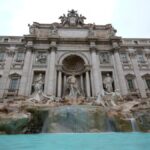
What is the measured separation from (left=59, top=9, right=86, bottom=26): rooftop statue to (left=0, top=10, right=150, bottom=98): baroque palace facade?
0.26m

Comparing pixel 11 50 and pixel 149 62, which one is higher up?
pixel 11 50

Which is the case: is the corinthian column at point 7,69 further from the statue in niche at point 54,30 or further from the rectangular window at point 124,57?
the rectangular window at point 124,57

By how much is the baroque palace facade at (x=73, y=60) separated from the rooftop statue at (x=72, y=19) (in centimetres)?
26

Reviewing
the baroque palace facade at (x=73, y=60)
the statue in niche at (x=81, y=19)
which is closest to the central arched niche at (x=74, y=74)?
the baroque palace facade at (x=73, y=60)

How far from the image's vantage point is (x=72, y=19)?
25.5m

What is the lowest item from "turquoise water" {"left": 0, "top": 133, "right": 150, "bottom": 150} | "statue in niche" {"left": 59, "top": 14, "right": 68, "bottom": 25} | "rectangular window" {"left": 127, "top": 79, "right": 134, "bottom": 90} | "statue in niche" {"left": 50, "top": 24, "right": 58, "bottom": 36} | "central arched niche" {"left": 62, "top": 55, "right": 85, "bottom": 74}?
"turquoise water" {"left": 0, "top": 133, "right": 150, "bottom": 150}

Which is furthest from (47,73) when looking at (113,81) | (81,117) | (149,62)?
(149,62)

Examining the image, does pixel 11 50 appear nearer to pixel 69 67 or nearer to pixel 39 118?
pixel 69 67

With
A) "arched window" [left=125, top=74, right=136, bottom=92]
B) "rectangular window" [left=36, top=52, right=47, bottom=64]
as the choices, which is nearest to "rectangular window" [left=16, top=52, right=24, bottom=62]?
"rectangular window" [left=36, top=52, right=47, bottom=64]

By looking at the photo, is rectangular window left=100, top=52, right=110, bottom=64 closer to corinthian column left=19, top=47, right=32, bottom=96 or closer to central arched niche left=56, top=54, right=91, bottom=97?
central arched niche left=56, top=54, right=91, bottom=97

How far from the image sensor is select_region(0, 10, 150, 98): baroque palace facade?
19.0m

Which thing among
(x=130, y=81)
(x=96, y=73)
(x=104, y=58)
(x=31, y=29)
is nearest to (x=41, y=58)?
(x=31, y=29)

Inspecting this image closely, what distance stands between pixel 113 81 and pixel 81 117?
11697mm

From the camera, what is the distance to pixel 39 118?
9.96 m
